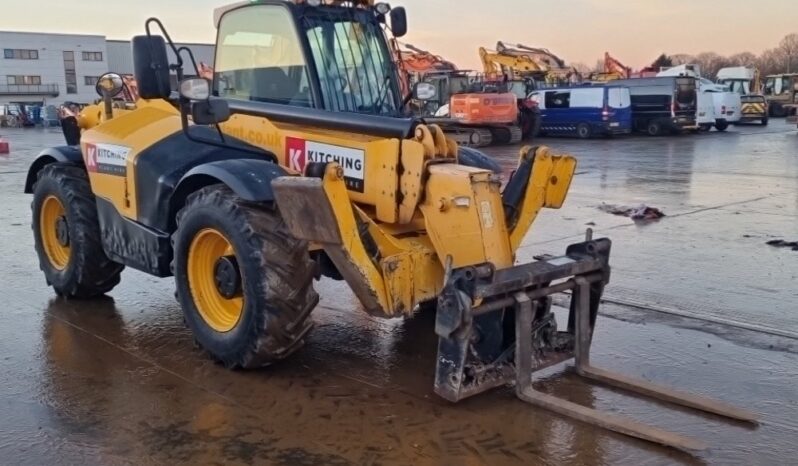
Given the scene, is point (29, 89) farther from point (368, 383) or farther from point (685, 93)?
point (368, 383)

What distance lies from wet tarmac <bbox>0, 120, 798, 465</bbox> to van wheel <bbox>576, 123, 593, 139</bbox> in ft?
68.8

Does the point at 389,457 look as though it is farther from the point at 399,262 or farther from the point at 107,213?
the point at 107,213

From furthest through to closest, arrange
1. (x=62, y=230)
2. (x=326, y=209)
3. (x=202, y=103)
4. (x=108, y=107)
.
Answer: (x=108, y=107)
(x=62, y=230)
(x=202, y=103)
(x=326, y=209)

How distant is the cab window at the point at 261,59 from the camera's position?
5.38m

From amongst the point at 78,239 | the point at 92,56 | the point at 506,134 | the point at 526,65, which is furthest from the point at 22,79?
the point at 78,239

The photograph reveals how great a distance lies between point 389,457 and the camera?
3912 mm

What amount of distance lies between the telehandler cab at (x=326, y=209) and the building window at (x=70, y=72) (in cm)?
8132

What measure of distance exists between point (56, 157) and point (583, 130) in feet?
80.8

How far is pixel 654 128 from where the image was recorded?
30844 millimetres

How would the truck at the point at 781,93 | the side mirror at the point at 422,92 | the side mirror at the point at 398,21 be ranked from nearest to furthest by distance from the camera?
the side mirror at the point at 398,21
the side mirror at the point at 422,92
the truck at the point at 781,93

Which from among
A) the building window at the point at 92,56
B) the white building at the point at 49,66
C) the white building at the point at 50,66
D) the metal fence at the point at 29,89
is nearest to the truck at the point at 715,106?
the white building at the point at 50,66

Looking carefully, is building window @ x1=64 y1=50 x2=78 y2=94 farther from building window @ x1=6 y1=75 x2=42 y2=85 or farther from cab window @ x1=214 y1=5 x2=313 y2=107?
cab window @ x1=214 y1=5 x2=313 y2=107

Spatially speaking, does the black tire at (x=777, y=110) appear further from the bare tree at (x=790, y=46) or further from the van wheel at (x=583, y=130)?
the bare tree at (x=790, y=46)

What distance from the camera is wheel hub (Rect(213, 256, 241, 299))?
498 cm
